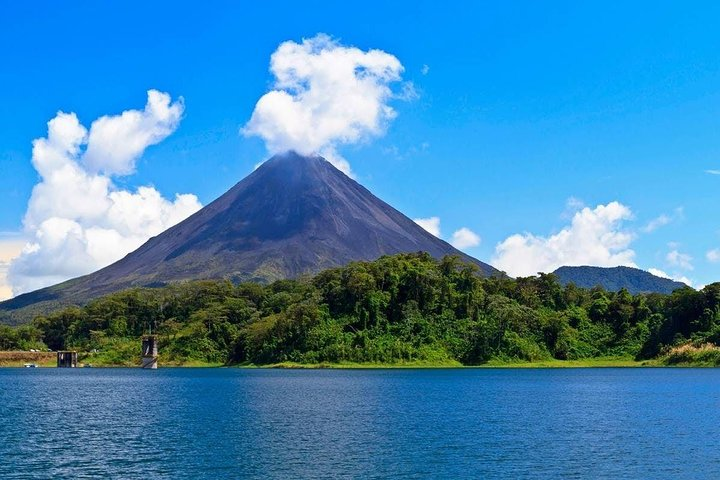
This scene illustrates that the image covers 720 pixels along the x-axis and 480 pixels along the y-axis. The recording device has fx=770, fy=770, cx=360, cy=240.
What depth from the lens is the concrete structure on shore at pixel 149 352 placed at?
15325 cm

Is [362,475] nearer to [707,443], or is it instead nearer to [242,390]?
[707,443]

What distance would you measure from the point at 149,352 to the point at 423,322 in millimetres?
55164

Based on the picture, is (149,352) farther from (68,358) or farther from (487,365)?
(487,365)

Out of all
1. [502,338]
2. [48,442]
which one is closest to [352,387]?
[48,442]

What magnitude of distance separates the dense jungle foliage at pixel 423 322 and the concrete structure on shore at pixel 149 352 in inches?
327

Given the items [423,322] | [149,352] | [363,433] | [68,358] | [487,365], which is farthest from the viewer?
[68,358]

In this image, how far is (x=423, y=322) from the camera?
478ft

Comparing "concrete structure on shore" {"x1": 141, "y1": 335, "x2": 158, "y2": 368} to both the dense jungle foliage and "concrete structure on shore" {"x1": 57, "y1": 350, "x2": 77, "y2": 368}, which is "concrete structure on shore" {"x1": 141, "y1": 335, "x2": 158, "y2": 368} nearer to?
the dense jungle foliage

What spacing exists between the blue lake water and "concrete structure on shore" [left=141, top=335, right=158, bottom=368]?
70.0m

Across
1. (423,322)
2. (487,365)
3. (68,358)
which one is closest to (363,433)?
(487,365)

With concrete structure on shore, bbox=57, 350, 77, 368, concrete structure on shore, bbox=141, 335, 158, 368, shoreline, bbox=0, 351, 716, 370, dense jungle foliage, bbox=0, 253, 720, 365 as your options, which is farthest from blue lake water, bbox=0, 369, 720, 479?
concrete structure on shore, bbox=57, 350, 77, 368

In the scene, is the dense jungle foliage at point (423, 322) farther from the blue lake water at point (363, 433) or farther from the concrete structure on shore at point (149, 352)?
the blue lake water at point (363, 433)

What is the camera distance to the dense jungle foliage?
14212 cm

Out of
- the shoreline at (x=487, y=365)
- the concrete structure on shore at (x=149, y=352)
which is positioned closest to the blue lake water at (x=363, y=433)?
the shoreline at (x=487, y=365)
